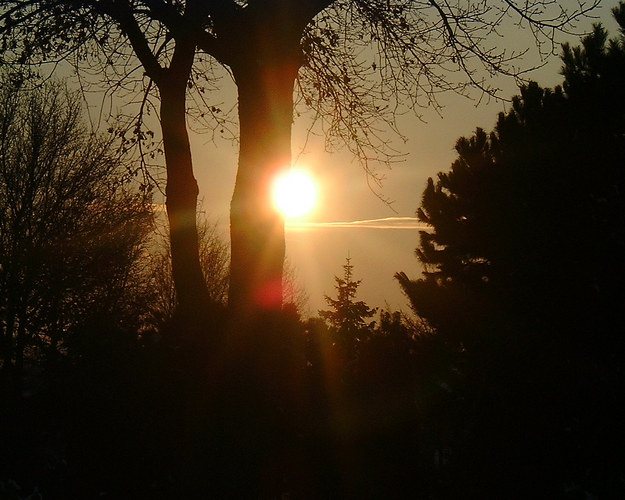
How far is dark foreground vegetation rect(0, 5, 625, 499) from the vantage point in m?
5.66

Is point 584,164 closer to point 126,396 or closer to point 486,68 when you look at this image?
point 486,68

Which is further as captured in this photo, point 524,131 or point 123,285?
point 123,285

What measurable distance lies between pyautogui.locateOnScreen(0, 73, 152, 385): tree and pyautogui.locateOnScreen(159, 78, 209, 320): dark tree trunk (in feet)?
35.2

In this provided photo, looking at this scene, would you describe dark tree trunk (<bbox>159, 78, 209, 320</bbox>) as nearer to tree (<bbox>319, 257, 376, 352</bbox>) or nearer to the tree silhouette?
the tree silhouette

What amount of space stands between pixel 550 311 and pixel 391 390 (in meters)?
1.85

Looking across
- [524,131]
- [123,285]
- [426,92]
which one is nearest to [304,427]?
[426,92]

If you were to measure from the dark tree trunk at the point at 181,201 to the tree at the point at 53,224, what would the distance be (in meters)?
10.7

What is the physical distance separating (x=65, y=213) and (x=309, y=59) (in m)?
13.1

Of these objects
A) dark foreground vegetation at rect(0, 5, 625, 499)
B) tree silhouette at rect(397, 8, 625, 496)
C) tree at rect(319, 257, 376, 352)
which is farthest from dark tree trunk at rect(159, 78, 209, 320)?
tree at rect(319, 257, 376, 352)

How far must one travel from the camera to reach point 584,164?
7.68m

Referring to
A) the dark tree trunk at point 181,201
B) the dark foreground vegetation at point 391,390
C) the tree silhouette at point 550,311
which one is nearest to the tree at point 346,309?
the tree silhouette at point 550,311

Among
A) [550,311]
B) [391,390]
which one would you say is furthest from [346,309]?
[391,390]

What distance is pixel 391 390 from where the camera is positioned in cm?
673

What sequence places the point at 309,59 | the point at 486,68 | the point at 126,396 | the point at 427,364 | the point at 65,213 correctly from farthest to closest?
the point at 65,213
the point at 309,59
the point at 486,68
the point at 427,364
the point at 126,396
